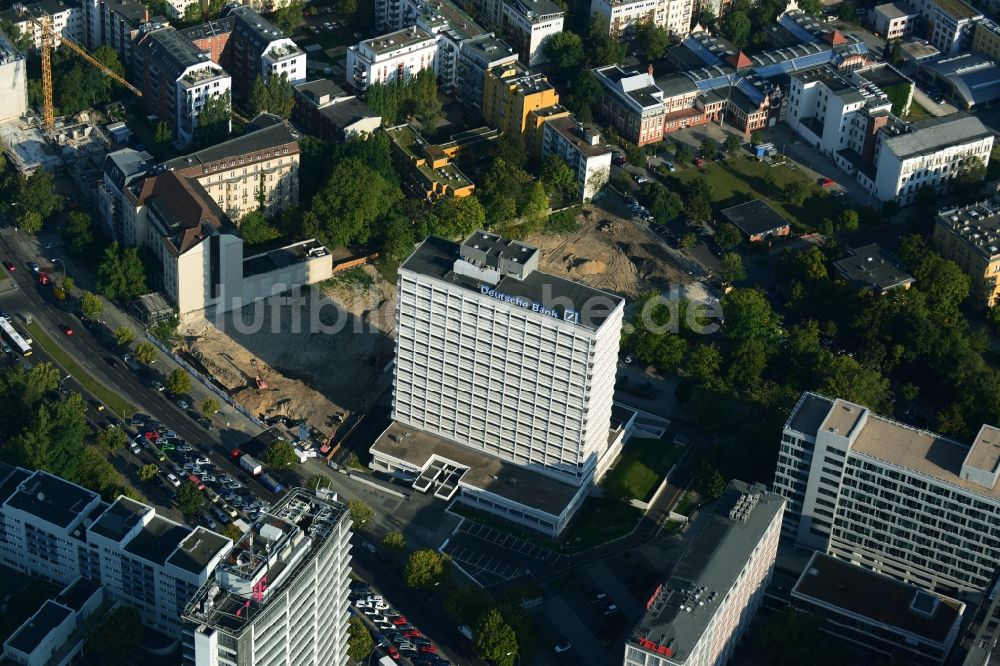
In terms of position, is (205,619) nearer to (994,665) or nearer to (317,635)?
(317,635)

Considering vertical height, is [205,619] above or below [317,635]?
above

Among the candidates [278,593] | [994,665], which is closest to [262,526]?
[278,593]

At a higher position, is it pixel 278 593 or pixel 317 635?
pixel 278 593

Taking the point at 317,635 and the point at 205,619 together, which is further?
the point at 317,635

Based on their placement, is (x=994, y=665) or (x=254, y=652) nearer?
(x=254, y=652)

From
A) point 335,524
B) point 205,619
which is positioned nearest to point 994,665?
point 335,524

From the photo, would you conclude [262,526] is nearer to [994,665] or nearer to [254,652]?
[254,652]
